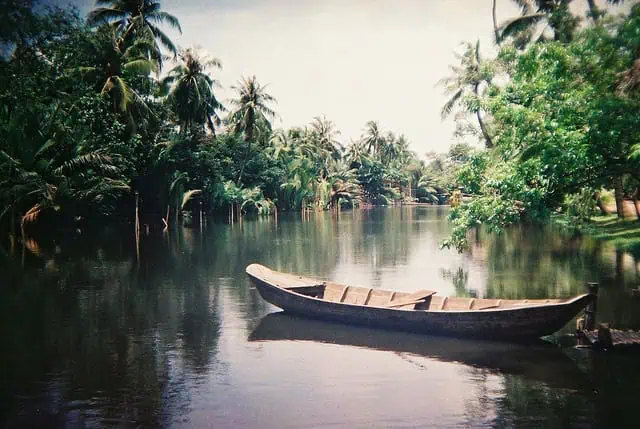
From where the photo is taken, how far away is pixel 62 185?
23.4 meters

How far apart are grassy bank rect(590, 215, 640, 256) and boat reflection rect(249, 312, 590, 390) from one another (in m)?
11.2

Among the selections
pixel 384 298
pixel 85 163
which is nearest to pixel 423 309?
pixel 384 298

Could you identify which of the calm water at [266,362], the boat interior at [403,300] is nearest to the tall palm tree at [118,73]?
the calm water at [266,362]

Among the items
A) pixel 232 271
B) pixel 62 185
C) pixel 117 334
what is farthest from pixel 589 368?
pixel 62 185

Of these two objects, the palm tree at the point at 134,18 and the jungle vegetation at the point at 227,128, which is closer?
the jungle vegetation at the point at 227,128

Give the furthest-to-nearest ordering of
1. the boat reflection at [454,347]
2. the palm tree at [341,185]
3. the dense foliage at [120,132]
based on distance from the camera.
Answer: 1. the palm tree at [341,185]
2. the dense foliage at [120,132]
3. the boat reflection at [454,347]

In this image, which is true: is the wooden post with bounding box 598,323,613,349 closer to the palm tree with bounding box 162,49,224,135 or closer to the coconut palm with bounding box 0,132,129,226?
the coconut palm with bounding box 0,132,129,226

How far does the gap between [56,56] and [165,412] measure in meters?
13.9

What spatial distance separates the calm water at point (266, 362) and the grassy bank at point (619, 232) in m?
2.44

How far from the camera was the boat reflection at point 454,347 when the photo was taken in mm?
7953

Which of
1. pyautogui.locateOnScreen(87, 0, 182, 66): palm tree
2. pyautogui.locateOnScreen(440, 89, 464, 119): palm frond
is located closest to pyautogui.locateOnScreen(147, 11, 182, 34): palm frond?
pyautogui.locateOnScreen(87, 0, 182, 66): palm tree

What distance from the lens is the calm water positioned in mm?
6656

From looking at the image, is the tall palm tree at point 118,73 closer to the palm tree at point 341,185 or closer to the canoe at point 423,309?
the canoe at point 423,309

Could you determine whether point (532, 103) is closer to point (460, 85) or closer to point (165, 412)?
point (165, 412)
